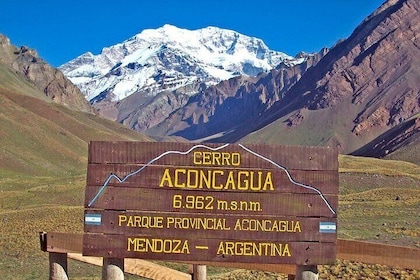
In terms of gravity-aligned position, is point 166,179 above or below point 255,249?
above

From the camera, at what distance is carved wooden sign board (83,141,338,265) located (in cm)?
763

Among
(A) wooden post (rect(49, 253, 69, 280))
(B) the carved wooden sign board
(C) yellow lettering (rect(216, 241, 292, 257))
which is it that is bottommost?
(A) wooden post (rect(49, 253, 69, 280))

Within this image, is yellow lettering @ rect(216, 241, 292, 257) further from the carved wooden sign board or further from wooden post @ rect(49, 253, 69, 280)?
wooden post @ rect(49, 253, 69, 280)

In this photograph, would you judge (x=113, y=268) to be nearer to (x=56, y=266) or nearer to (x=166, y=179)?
(x=56, y=266)

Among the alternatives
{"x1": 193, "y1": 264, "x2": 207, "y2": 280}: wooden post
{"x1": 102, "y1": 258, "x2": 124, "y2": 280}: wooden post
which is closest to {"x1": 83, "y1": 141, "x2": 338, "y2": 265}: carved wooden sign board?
{"x1": 102, "y1": 258, "x2": 124, "y2": 280}: wooden post

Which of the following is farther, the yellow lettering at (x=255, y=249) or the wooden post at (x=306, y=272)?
the wooden post at (x=306, y=272)

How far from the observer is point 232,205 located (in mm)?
7633

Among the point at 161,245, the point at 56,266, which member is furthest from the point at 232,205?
the point at 56,266

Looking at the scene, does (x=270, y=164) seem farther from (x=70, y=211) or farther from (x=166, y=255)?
(x=70, y=211)

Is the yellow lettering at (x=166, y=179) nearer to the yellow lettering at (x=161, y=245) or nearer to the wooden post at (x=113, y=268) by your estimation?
the yellow lettering at (x=161, y=245)

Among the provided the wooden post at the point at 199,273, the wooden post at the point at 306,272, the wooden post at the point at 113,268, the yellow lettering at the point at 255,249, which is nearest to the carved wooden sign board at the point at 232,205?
the yellow lettering at the point at 255,249

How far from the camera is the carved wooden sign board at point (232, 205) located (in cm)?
763

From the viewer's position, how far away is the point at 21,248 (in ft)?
88.3

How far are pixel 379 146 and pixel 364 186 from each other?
13029 cm
